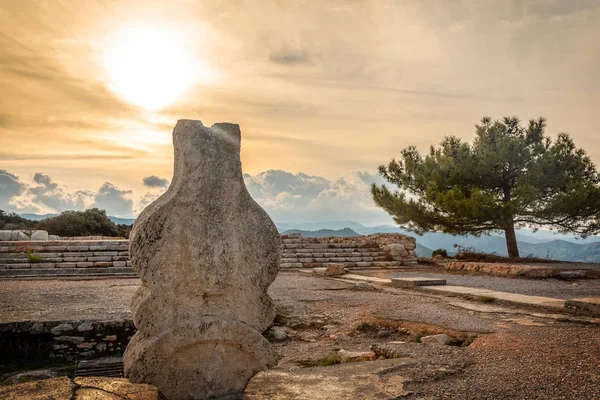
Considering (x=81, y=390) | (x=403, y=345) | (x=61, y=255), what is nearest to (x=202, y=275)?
(x=81, y=390)

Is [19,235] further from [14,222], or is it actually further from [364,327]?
[364,327]

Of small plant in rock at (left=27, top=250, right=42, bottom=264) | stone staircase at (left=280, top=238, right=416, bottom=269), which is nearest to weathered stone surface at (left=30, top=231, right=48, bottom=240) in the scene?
small plant in rock at (left=27, top=250, right=42, bottom=264)

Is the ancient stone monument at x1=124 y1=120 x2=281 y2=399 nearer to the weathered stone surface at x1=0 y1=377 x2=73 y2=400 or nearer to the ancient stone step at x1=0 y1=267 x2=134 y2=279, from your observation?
the weathered stone surface at x1=0 y1=377 x2=73 y2=400

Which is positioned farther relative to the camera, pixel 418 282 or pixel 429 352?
pixel 418 282

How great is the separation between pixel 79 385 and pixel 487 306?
20.0 feet

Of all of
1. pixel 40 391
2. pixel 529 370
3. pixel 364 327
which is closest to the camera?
pixel 40 391

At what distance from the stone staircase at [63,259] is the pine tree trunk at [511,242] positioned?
44.4 ft

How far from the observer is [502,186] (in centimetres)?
1888

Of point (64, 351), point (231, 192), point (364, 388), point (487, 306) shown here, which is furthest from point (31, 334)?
point (487, 306)

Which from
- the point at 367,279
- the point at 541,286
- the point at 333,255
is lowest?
the point at 367,279

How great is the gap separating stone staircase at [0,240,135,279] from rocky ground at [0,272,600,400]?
11.7 ft

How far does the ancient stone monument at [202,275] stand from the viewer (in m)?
3.25

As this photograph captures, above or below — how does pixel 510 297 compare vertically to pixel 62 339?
above

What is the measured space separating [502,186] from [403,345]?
50.9 feet
